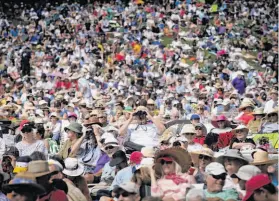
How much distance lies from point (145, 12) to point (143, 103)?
66.6 ft

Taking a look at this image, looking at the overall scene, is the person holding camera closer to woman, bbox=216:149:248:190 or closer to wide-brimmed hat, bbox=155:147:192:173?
wide-brimmed hat, bbox=155:147:192:173

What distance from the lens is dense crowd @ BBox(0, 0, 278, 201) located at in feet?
20.8

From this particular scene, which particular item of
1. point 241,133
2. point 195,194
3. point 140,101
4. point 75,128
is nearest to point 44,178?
point 195,194

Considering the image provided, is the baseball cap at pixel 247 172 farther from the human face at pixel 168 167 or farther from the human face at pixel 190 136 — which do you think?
the human face at pixel 190 136

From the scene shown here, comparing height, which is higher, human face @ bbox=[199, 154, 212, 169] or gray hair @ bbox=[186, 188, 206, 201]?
gray hair @ bbox=[186, 188, 206, 201]

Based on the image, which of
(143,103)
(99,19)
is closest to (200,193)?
(143,103)

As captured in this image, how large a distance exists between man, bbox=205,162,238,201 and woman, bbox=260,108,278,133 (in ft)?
12.5

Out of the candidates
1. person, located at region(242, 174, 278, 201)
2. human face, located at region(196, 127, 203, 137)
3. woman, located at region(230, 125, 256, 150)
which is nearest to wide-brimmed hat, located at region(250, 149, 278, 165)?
woman, located at region(230, 125, 256, 150)

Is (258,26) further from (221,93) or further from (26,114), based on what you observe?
(26,114)

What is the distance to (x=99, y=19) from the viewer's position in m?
31.0

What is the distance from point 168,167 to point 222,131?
2.93 metres

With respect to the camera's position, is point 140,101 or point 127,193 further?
point 140,101

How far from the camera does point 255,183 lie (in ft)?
17.5

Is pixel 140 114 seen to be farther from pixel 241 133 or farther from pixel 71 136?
pixel 241 133
